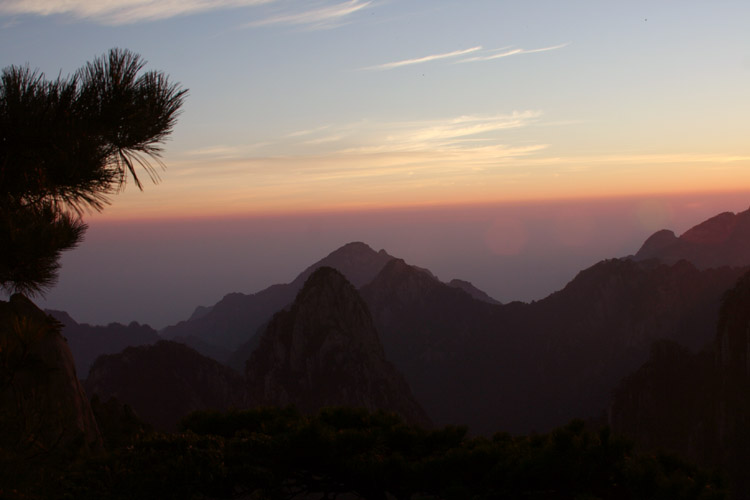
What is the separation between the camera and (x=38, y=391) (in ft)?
57.6

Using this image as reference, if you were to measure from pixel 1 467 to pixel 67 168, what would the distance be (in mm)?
8477

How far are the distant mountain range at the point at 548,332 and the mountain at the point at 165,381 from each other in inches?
485

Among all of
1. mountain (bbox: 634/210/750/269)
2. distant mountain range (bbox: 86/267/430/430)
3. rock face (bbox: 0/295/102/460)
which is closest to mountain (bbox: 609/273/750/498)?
distant mountain range (bbox: 86/267/430/430)

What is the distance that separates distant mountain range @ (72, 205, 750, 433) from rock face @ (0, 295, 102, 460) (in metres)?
99.2

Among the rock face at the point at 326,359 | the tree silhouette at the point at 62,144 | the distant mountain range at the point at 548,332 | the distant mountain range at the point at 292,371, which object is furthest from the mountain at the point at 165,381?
the tree silhouette at the point at 62,144

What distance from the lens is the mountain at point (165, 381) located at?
322 feet

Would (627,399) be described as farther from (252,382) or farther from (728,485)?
(728,485)

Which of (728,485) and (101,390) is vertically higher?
(728,485)

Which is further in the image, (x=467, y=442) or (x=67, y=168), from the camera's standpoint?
(x=67, y=168)

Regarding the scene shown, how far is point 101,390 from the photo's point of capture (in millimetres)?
100750

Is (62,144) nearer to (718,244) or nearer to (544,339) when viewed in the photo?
(544,339)

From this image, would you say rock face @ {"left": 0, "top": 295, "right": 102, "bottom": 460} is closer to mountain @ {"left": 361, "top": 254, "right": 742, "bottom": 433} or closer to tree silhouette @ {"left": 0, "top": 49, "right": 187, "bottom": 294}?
tree silhouette @ {"left": 0, "top": 49, "right": 187, "bottom": 294}

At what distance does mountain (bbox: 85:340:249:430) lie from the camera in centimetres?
9812

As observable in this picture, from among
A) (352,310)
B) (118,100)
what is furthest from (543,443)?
(352,310)
